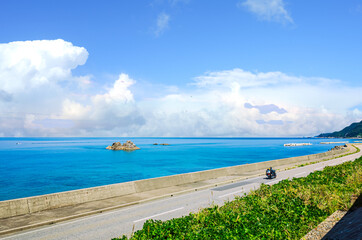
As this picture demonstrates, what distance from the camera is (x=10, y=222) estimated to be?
40.5ft

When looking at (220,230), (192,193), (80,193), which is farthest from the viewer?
(192,193)

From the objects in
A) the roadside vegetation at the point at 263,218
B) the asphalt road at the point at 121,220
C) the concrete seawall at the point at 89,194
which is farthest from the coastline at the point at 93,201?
the roadside vegetation at the point at 263,218

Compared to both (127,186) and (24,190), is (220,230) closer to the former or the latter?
(127,186)

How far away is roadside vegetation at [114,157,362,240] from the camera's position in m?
7.20

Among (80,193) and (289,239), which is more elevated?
(80,193)

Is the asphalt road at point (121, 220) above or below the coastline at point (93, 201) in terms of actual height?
below

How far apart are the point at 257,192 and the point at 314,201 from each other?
10.1 feet

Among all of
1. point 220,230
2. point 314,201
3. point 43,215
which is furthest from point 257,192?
point 43,215

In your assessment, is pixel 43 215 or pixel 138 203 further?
pixel 138 203

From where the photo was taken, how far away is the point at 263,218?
8.29m

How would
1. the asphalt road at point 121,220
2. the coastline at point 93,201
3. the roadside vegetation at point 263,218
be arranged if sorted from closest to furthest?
the roadside vegetation at point 263,218 → the asphalt road at point 121,220 → the coastline at point 93,201

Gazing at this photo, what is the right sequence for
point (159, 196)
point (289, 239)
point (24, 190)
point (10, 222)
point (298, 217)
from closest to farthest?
1. point (289, 239)
2. point (298, 217)
3. point (10, 222)
4. point (159, 196)
5. point (24, 190)

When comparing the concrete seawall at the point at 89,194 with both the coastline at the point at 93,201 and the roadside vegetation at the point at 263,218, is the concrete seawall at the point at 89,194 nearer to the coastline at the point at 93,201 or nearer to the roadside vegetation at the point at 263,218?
the coastline at the point at 93,201

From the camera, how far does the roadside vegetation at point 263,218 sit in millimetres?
7195
